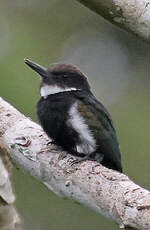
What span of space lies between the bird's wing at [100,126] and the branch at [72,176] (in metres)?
0.20

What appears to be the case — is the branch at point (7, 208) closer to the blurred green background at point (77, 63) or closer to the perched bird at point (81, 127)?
the perched bird at point (81, 127)

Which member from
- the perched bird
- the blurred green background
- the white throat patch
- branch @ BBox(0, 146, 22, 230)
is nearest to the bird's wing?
the perched bird

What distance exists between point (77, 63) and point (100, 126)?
1949 mm

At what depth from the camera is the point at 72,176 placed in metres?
2.56

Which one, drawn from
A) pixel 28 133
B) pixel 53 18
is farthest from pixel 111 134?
pixel 53 18

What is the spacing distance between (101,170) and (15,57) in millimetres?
1839

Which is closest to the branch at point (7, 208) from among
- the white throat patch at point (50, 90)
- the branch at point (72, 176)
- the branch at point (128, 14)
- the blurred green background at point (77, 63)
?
the branch at point (72, 176)

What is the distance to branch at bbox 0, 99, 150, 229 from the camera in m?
2.15

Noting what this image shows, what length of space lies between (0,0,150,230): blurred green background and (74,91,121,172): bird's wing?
0.85 meters

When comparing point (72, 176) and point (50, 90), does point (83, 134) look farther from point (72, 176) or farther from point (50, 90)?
point (72, 176)

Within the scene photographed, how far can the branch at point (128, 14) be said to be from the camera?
96.0 inches

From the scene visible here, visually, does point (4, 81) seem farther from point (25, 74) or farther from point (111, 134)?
point (111, 134)

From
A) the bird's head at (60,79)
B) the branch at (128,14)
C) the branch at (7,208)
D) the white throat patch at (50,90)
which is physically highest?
the branch at (128,14)

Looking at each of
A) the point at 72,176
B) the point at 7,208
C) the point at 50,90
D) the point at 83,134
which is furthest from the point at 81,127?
the point at 7,208
